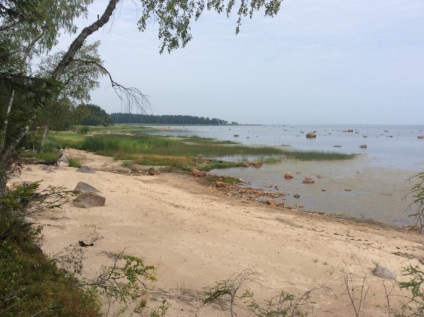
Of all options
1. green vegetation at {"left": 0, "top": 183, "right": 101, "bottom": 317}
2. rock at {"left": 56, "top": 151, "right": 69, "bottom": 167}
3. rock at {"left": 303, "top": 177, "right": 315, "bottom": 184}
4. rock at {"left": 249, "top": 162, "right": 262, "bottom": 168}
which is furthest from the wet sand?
green vegetation at {"left": 0, "top": 183, "right": 101, "bottom": 317}

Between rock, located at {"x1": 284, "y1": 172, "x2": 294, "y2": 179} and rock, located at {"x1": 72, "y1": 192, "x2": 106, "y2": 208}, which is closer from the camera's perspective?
rock, located at {"x1": 72, "y1": 192, "x2": 106, "y2": 208}

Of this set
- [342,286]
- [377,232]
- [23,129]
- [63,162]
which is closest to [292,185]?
[377,232]

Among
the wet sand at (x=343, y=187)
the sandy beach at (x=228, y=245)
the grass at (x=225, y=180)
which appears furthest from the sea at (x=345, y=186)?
the sandy beach at (x=228, y=245)

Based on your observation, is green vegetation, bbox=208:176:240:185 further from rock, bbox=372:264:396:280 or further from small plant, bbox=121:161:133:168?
rock, bbox=372:264:396:280

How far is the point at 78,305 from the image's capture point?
3.91m

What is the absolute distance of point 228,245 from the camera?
8.99 metres

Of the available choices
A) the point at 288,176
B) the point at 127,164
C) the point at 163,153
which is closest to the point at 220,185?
the point at 288,176

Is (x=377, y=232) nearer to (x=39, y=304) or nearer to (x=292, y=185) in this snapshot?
(x=292, y=185)

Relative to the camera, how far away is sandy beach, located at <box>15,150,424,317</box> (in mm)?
6652

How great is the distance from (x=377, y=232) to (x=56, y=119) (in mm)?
16673

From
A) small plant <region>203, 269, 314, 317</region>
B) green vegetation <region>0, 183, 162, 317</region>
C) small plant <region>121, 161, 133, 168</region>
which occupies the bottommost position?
small plant <region>121, 161, 133, 168</region>

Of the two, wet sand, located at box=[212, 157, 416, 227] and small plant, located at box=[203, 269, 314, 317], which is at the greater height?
small plant, located at box=[203, 269, 314, 317]

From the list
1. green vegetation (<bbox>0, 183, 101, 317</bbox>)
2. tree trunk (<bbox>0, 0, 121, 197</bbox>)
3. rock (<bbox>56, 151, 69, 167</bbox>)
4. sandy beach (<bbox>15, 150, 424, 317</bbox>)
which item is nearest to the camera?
green vegetation (<bbox>0, 183, 101, 317</bbox>)

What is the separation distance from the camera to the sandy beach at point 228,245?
6652 mm
